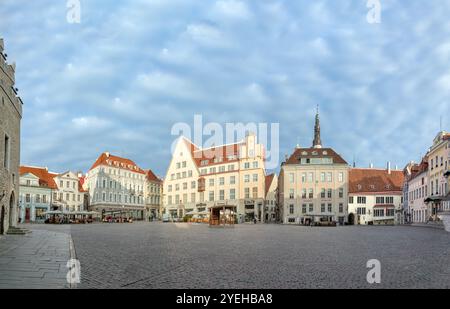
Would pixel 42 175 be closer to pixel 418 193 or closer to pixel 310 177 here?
pixel 310 177

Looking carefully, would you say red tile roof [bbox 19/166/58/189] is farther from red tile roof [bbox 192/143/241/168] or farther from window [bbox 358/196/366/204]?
window [bbox 358/196/366/204]

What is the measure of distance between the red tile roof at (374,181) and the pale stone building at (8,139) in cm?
6547

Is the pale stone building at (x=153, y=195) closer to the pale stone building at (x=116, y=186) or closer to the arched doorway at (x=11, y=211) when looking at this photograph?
the pale stone building at (x=116, y=186)

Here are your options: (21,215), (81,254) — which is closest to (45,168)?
(21,215)

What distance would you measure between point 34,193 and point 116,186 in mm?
20808

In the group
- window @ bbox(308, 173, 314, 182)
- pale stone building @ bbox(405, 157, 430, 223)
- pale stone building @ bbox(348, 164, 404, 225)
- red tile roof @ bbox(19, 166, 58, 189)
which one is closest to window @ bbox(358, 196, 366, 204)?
pale stone building @ bbox(348, 164, 404, 225)

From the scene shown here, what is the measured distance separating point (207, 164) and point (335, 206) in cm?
2976

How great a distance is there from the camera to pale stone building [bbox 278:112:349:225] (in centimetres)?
7256

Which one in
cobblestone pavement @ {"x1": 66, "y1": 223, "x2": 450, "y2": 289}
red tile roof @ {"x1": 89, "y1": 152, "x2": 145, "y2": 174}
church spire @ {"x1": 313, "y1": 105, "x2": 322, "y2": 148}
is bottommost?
cobblestone pavement @ {"x1": 66, "y1": 223, "x2": 450, "y2": 289}

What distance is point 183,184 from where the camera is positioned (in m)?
95.3

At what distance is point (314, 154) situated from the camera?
245ft

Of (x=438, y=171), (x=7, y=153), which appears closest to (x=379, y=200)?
(x=438, y=171)

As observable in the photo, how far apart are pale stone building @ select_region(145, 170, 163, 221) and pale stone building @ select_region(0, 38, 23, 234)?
78.4 metres
